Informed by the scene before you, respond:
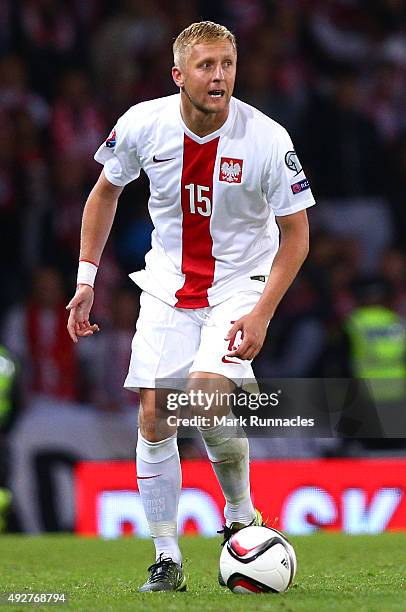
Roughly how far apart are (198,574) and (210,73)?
224cm

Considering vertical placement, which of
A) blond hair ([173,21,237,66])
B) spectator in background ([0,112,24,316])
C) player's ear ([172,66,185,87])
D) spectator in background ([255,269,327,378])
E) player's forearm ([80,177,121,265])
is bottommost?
spectator in background ([255,269,327,378])

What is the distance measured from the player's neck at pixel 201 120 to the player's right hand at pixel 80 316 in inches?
29.4

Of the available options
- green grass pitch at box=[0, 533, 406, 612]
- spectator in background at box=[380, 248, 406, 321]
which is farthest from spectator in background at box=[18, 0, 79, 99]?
green grass pitch at box=[0, 533, 406, 612]

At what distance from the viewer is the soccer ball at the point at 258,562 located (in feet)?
15.4

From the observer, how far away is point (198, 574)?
18.9ft

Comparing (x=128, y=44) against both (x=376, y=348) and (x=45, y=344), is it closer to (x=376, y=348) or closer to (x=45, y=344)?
(x=45, y=344)

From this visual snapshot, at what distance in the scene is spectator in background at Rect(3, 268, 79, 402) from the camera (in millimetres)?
9633

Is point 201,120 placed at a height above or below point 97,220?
above

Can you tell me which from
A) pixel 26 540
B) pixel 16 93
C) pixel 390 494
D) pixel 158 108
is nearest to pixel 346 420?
pixel 390 494

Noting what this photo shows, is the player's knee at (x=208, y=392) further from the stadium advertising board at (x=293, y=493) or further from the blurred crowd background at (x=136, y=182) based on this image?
the blurred crowd background at (x=136, y=182)

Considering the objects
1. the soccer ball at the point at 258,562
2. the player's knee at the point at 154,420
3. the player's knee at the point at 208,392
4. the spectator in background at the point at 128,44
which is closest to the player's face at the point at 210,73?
the player's knee at the point at 208,392

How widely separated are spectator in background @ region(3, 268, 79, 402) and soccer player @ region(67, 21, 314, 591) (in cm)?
446

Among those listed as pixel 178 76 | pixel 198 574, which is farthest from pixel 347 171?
pixel 178 76

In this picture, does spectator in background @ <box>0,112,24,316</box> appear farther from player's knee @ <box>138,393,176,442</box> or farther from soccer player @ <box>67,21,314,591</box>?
player's knee @ <box>138,393,176,442</box>
